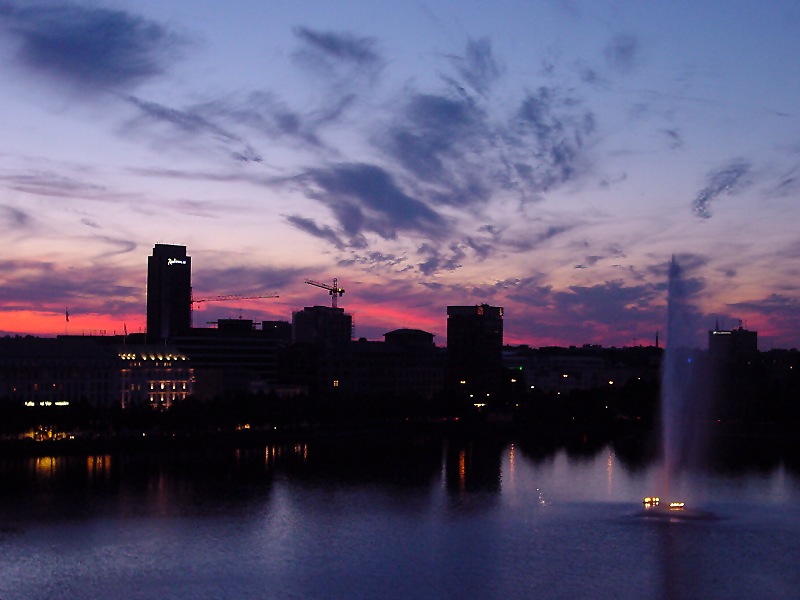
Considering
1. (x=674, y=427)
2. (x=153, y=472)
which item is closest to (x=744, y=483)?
(x=674, y=427)

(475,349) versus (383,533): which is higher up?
(475,349)

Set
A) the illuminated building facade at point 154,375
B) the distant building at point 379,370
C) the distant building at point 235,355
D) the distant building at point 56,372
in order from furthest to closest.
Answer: the distant building at point 379,370, the distant building at point 235,355, the illuminated building facade at point 154,375, the distant building at point 56,372

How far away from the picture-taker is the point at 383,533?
1462 inches

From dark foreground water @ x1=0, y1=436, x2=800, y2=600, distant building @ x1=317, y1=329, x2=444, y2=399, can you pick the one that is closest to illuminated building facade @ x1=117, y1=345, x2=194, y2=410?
distant building @ x1=317, y1=329, x2=444, y2=399

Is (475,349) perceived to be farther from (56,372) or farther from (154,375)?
(56,372)

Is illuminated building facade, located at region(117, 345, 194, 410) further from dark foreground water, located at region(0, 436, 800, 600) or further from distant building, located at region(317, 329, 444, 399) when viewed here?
dark foreground water, located at region(0, 436, 800, 600)

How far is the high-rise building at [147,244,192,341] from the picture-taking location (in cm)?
15875

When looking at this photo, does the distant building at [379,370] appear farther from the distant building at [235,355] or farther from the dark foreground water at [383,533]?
the dark foreground water at [383,533]

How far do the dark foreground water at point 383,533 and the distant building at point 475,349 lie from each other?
81.1 metres

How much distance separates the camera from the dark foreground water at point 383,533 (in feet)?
96.9

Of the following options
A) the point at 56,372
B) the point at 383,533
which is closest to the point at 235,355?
the point at 56,372

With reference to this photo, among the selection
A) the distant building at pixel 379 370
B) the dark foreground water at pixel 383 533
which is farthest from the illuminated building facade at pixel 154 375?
the dark foreground water at pixel 383 533

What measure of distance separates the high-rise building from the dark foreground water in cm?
10056

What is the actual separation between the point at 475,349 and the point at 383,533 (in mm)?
107127
